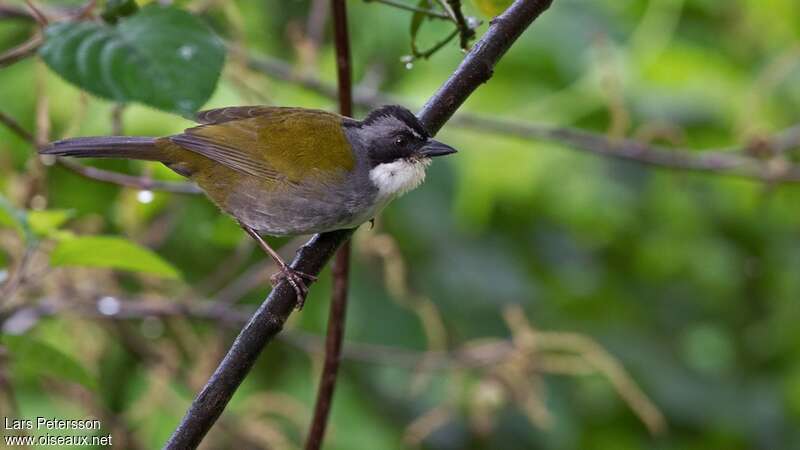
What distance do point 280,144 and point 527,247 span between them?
2.70 metres

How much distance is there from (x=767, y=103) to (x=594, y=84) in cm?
90

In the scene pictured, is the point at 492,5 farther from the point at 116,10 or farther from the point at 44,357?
the point at 44,357

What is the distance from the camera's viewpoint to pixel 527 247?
217 inches

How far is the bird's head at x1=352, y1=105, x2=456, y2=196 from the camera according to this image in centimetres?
289

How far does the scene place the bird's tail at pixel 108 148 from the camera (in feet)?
8.46

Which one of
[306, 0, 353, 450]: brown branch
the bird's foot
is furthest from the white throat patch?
the bird's foot

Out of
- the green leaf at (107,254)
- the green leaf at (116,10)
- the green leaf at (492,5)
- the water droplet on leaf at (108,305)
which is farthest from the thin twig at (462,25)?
the water droplet on leaf at (108,305)

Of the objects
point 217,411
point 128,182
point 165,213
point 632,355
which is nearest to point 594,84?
point 632,355

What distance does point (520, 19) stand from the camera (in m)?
2.06

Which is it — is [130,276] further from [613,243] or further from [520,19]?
[520,19]

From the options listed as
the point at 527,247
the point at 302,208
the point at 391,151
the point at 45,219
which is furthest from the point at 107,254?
the point at 527,247

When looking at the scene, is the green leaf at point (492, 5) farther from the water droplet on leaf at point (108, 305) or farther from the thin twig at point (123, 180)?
the water droplet on leaf at point (108, 305)

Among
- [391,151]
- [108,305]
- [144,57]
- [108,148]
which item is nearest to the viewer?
[144,57]

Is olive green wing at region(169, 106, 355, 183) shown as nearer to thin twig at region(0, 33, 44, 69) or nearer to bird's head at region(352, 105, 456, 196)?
bird's head at region(352, 105, 456, 196)
